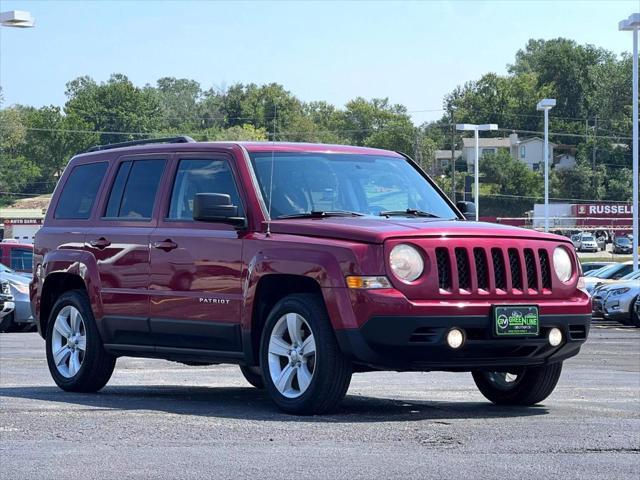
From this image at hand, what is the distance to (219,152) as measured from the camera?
406 inches

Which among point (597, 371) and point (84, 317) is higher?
point (84, 317)

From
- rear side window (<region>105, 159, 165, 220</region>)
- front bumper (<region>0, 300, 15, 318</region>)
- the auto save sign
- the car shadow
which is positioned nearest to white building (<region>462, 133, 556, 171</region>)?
the auto save sign

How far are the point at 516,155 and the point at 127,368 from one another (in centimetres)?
15215

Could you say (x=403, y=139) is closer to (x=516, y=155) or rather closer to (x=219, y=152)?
(x=516, y=155)

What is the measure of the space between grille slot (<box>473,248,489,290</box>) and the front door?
1686mm

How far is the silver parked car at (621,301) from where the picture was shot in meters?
28.9

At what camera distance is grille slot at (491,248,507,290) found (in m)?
9.16

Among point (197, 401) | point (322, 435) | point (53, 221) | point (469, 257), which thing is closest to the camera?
point (322, 435)

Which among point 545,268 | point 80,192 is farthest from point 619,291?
point 545,268

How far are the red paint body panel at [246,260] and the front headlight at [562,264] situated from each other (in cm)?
4

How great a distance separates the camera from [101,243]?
10953 millimetres

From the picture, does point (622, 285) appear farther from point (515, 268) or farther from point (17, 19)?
point (515, 268)

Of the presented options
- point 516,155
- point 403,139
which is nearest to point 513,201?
point 403,139

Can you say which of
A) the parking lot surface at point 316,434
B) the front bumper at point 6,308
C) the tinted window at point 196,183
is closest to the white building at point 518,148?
the front bumper at point 6,308
